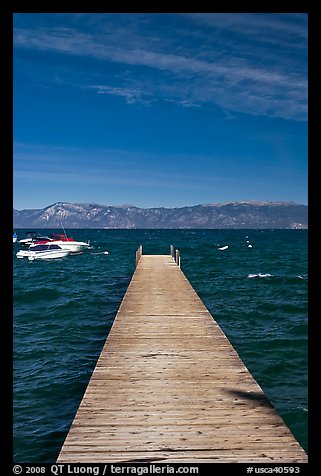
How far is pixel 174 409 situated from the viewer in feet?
20.2

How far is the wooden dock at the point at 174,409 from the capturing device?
16.1 feet

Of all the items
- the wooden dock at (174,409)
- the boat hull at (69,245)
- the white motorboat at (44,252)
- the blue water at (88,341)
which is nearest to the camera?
the wooden dock at (174,409)

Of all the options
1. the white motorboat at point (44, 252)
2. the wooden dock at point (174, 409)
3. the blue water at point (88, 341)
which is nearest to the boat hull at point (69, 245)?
the white motorboat at point (44, 252)

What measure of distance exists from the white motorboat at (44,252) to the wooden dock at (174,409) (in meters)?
45.3

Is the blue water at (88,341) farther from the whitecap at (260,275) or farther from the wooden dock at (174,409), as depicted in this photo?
the whitecap at (260,275)

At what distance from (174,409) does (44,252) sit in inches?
1981

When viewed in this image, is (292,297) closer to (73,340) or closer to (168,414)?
(73,340)

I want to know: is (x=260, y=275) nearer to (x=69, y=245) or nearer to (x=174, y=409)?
(x=69, y=245)

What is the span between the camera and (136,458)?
4789 mm

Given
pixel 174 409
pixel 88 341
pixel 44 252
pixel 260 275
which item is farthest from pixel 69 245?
pixel 174 409

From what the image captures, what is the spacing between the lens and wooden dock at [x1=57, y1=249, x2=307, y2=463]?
16.1 feet

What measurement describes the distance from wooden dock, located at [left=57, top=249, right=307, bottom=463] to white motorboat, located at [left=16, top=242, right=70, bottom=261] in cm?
4531
